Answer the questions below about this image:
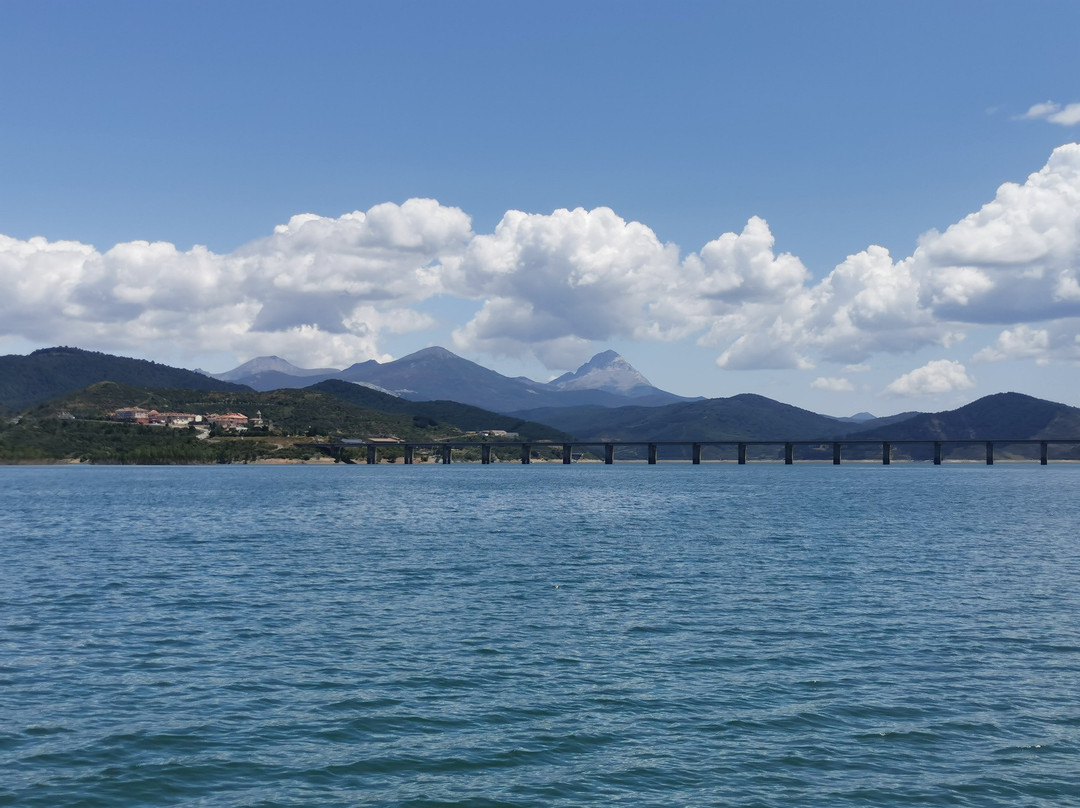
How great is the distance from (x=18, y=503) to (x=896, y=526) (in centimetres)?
10525

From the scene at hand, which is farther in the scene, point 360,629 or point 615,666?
point 360,629

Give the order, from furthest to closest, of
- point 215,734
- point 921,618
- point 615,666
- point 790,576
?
point 790,576, point 921,618, point 615,666, point 215,734

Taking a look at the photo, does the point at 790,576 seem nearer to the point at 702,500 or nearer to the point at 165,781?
the point at 165,781

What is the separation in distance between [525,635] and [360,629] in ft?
21.1

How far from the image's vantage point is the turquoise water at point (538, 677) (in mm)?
20109

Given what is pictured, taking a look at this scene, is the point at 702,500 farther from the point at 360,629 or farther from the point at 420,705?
the point at 420,705

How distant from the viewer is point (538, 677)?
28484 millimetres

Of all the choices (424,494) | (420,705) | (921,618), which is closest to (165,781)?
(420,705)

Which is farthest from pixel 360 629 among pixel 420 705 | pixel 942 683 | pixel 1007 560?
pixel 1007 560

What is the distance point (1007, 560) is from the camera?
57938mm

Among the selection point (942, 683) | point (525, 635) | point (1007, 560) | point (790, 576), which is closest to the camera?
point (942, 683)

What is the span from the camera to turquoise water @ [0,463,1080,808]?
20.1 metres

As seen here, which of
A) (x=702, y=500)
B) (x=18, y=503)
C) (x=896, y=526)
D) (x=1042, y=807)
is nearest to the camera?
(x=1042, y=807)

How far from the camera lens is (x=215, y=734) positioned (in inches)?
899
